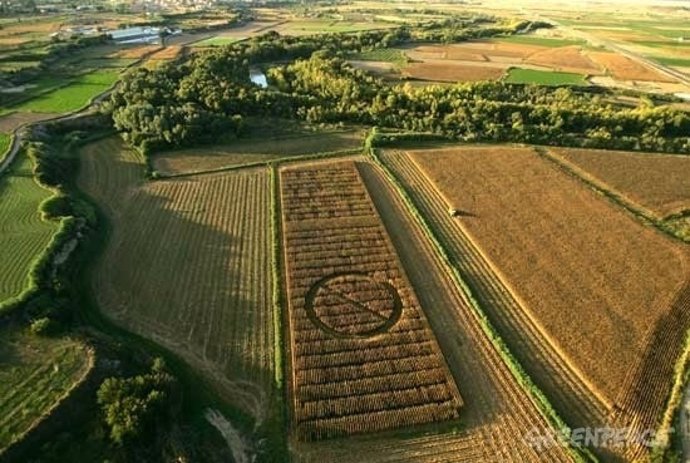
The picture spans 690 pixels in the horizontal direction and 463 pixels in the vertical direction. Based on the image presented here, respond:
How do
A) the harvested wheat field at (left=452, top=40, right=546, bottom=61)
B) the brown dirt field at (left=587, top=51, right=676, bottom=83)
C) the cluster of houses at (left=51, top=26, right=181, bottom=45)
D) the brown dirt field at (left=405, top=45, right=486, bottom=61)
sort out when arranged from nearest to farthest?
the brown dirt field at (left=587, top=51, right=676, bottom=83)
the brown dirt field at (left=405, top=45, right=486, bottom=61)
the harvested wheat field at (left=452, top=40, right=546, bottom=61)
the cluster of houses at (left=51, top=26, right=181, bottom=45)

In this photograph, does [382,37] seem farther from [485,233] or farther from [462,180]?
[485,233]

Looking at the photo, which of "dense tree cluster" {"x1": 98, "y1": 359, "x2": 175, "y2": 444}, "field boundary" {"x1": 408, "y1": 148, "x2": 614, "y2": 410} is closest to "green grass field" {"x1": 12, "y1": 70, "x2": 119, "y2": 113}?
"dense tree cluster" {"x1": 98, "y1": 359, "x2": 175, "y2": 444}

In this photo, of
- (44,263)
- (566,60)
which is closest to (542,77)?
(566,60)

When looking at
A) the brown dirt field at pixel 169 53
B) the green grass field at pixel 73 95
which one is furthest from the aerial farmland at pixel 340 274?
the brown dirt field at pixel 169 53

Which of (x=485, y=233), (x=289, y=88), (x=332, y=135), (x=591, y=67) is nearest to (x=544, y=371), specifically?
(x=485, y=233)

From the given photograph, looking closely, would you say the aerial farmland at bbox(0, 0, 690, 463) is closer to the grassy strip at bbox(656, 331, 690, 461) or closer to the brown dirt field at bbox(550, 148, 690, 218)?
the grassy strip at bbox(656, 331, 690, 461)
